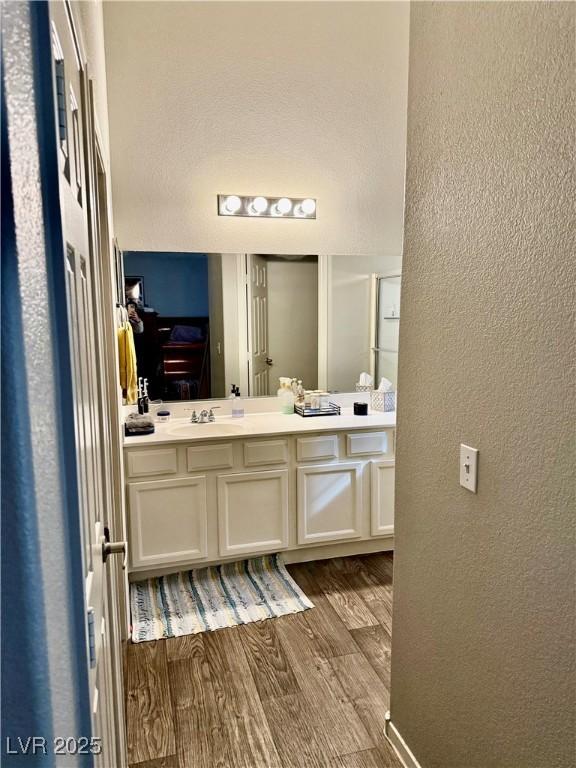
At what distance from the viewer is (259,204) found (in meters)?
3.11

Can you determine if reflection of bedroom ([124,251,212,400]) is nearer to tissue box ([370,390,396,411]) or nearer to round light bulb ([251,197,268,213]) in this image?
round light bulb ([251,197,268,213])

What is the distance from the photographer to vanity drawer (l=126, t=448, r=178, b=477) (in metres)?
2.64

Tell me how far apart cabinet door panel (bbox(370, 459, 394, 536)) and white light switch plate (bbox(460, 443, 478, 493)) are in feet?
5.74

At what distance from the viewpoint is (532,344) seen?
109cm

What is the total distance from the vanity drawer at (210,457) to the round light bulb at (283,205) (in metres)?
1.44

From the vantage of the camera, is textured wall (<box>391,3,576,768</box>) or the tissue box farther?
the tissue box

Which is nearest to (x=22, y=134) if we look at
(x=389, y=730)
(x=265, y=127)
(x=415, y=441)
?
(x=415, y=441)

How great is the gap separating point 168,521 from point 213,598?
0.46 metres

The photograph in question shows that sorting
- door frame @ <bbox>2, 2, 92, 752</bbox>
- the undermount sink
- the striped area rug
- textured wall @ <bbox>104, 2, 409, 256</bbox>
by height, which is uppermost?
textured wall @ <bbox>104, 2, 409, 256</bbox>

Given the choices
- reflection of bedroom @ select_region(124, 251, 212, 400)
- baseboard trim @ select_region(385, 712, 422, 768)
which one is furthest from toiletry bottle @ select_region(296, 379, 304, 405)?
baseboard trim @ select_region(385, 712, 422, 768)

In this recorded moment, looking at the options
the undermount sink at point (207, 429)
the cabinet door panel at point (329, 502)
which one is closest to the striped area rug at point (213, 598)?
the cabinet door panel at point (329, 502)

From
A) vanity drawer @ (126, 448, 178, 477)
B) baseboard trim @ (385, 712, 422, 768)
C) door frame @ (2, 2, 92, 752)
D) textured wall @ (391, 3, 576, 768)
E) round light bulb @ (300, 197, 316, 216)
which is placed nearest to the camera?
door frame @ (2, 2, 92, 752)

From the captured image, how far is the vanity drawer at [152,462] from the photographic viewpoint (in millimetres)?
2643

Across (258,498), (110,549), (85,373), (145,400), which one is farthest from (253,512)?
(85,373)
